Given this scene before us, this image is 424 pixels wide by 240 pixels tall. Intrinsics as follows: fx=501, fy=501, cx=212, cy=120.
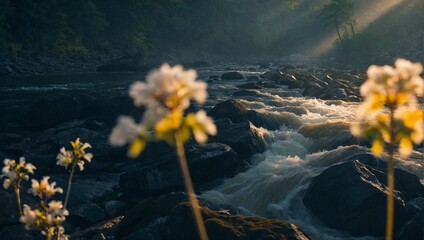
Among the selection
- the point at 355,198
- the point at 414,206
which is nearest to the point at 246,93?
the point at 355,198

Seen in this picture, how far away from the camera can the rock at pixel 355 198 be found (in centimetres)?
1117

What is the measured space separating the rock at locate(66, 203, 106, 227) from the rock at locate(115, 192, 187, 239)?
1.94 meters

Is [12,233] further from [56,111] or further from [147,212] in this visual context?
[56,111]

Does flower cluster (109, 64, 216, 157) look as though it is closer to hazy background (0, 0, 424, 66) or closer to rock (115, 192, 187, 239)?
rock (115, 192, 187, 239)

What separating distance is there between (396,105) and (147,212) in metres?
9.54

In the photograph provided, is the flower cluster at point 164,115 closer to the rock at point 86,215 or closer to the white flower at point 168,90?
the white flower at point 168,90

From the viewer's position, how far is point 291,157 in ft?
57.9

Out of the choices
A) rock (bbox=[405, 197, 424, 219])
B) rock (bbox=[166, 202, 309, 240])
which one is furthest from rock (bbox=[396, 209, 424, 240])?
rock (bbox=[166, 202, 309, 240])

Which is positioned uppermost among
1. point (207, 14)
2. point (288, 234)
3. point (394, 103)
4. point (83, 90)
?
Result: point (207, 14)

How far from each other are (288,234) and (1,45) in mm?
52096

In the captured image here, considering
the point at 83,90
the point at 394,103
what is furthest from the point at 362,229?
the point at 83,90

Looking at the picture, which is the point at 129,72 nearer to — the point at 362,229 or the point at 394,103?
the point at 362,229

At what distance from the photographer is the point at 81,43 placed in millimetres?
68500

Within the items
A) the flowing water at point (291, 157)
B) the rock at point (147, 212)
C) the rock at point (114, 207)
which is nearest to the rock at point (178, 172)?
the flowing water at point (291, 157)
